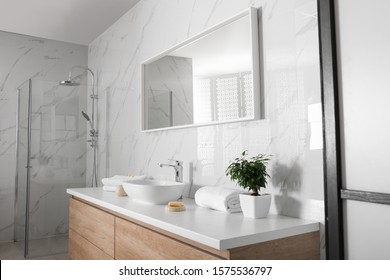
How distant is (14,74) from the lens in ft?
12.3

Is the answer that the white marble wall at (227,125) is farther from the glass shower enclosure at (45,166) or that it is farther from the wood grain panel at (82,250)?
the wood grain panel at (82,250)

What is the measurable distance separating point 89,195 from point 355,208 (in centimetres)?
171

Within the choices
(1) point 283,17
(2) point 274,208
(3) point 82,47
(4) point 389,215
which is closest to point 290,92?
(1) point 283,17

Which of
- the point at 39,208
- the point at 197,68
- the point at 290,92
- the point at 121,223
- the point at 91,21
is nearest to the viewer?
the point at 290,92

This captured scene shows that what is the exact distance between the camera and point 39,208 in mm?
3092

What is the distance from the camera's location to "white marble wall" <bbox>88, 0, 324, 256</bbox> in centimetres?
155

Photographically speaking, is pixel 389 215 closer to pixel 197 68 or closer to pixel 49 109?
pixel 197 68

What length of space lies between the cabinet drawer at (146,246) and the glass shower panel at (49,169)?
1.42 m

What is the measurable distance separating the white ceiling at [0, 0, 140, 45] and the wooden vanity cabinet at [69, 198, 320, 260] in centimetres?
176

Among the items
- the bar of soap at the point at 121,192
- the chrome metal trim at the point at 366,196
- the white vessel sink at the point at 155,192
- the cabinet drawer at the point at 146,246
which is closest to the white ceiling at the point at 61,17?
the bar of soap at the point at 121,192

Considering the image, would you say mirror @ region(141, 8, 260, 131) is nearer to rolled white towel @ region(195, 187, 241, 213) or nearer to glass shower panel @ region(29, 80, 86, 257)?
rolled white towel @ region(195, 187, 241, 213)

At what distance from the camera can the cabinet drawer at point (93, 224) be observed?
2.03 m

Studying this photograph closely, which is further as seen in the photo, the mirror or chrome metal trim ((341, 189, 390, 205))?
the mirror

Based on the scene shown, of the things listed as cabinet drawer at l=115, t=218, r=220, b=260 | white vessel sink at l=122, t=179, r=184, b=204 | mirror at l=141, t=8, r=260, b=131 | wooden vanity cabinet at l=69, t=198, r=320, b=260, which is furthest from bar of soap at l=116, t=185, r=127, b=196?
mirror at l=141, t=8, r=260, b=131
